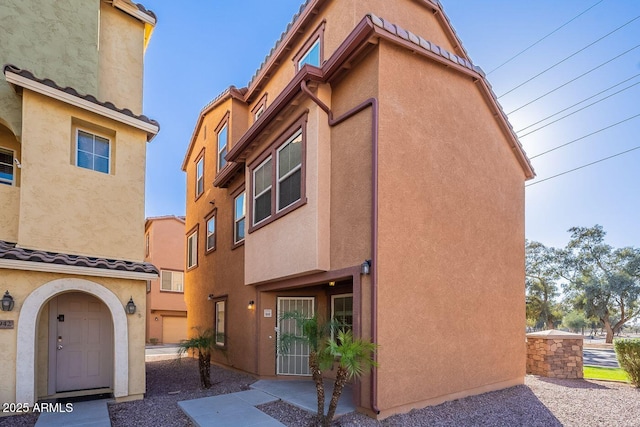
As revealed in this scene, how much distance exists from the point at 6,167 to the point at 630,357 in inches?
640

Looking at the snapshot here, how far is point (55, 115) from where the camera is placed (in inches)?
342

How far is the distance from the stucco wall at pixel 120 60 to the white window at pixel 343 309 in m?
7.38

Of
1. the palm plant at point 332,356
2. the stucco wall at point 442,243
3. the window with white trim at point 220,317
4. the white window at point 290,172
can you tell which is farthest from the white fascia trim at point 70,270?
the stucco wall at point 442,243

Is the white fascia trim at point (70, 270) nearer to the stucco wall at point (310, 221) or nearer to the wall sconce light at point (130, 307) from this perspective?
the wall sconce light at point (130, 307)

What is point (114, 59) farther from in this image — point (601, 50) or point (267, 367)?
point (601, 50)

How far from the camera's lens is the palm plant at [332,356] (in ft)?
19.5

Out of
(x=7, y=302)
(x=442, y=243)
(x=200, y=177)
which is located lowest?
(x=7, y=302)

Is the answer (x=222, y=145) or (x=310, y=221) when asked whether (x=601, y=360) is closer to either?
(x=310, y=221)

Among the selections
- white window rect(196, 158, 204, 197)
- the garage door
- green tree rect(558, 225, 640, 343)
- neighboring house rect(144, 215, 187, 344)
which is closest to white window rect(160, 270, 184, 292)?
neighboring house rect(144, 215, 187, 344)

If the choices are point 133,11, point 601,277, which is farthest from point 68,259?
point 601,277

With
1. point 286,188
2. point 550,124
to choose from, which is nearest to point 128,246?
point 286,188

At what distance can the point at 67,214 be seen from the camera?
8680mm

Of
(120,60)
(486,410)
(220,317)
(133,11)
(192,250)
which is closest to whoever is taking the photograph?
(486,410)

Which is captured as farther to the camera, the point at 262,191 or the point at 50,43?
the point at 262,191
